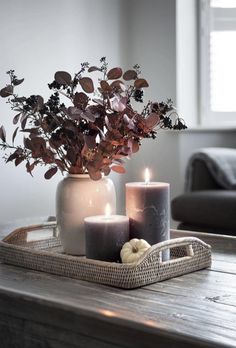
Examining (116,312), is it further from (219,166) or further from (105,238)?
(219,166)

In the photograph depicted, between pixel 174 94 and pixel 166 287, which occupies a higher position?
pixel 174 94

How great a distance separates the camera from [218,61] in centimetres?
360

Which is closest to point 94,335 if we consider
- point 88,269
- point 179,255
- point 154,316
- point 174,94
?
point 154,316

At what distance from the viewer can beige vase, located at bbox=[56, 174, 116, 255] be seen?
131cm

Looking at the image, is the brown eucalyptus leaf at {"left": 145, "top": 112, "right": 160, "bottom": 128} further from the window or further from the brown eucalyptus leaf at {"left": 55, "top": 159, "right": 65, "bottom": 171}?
the window

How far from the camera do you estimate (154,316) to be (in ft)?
2.93

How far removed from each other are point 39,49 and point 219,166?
107 centimetres

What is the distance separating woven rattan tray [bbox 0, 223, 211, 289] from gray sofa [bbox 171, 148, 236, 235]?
4.18 feet

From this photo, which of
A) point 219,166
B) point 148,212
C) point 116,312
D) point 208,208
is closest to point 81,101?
point 148,212

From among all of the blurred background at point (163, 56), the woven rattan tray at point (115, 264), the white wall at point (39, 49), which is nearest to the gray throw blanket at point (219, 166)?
the blurred background at point (163, 56)

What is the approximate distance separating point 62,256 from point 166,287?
0.76 feet

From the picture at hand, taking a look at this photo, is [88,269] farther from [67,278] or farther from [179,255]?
[179,255]

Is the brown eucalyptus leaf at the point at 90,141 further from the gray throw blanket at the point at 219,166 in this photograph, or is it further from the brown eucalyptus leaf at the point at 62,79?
the gray throw blanket at the point at 219,166

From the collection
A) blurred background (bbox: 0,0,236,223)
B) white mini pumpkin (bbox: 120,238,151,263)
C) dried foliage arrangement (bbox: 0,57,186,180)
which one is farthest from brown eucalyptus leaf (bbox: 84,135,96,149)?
blurred background (bbox: 0,0,236,223)
